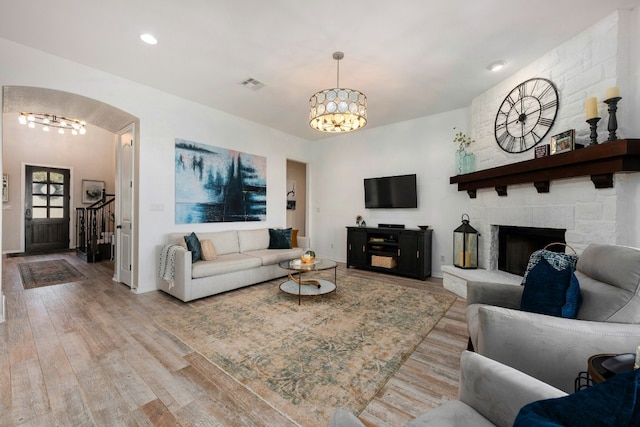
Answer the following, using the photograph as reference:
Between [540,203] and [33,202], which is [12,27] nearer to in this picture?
[540,203]

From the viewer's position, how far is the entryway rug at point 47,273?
4.13m

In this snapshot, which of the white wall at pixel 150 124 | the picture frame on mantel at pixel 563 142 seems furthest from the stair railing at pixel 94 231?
the picture frame on mantel at pixel 563 142

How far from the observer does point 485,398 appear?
99 centimetres

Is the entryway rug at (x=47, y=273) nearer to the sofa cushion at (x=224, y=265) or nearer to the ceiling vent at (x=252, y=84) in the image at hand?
the sofa cushion at (x=224, y=265)

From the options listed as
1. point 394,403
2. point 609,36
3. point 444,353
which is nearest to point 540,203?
point 609,36

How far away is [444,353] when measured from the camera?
7.25 ft

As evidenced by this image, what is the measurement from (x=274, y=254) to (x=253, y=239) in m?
0.65

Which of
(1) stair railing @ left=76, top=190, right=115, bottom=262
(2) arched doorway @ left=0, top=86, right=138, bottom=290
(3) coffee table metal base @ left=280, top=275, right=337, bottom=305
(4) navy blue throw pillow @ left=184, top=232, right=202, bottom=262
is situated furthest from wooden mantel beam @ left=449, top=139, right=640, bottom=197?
(1) stair railing @ left=76, top=190, right=115, bottom=262

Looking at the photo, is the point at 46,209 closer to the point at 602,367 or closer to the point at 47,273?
the point at 47,273

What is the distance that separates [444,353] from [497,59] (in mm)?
3212

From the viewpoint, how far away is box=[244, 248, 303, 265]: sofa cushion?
14.0 ft

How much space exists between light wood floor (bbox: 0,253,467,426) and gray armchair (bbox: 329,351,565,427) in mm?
631

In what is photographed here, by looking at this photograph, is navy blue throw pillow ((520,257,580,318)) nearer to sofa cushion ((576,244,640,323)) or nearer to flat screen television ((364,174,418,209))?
sofa cushion ((576,244,640,323))

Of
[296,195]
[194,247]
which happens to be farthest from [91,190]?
[194,247]
